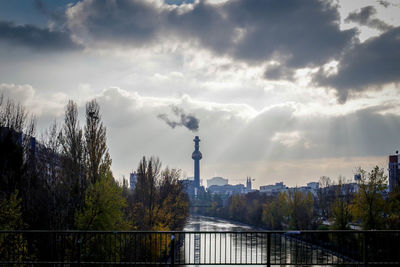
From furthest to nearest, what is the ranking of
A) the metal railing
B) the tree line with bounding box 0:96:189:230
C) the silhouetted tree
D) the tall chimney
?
the tall chimney → the silhouetted tree → the tree line with bounding box 0:96:189:230 → the metal railing

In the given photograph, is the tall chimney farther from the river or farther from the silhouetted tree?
the silhouetted tree

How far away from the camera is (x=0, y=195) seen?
20.9 meters

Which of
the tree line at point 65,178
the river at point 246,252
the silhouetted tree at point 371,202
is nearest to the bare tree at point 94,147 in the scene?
the tree line at point 65,178

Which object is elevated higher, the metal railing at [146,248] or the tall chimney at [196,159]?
the tall chimney at [196,159]

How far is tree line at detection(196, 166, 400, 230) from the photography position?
31.0 m

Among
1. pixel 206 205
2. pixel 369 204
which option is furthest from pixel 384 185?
pixel 206 205

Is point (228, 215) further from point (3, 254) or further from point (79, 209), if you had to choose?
point (3, 254)

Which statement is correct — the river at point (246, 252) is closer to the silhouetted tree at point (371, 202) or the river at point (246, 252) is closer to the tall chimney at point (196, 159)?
the silhouetted tree at point (371, 202)

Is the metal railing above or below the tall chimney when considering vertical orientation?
below

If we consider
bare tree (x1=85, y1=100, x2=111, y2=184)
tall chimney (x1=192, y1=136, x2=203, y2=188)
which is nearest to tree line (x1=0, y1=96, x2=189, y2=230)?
bare tree (x1=85, y1=100, x2=111, y2=184)

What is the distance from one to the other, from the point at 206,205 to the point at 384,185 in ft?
296

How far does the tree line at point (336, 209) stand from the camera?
31.0 m

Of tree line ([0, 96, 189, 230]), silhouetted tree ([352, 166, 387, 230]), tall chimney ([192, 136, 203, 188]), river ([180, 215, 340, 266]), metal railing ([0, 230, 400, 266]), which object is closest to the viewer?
metal railing ([0, 230, 400, 266])

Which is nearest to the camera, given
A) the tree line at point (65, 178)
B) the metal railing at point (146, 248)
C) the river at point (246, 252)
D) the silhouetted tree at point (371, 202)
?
the metal railing at point (146, 248)
